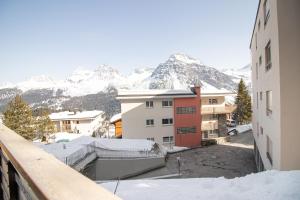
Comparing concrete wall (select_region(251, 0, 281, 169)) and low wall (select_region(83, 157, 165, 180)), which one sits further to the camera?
low wall (select_region(83, 157, 165, 180))

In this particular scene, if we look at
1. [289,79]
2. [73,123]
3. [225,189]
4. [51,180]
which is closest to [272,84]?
[289,79]

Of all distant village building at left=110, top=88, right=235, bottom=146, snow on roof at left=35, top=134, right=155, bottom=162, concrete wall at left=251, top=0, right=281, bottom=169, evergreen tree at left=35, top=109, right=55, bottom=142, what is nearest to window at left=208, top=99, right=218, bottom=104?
distant village building at left=110, top=88, right=235, bottom=146

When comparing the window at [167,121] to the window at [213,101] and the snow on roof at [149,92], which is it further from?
the window at [213,101]

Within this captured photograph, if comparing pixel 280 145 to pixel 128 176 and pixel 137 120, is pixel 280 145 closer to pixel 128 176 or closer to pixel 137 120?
pixel 128 176

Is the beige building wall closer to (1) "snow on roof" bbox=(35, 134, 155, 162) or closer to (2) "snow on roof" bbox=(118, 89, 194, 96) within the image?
(2) "snow on roof" bbox=(118, 89, 194, 96)

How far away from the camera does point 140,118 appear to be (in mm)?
29219

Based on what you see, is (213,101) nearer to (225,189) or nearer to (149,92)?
(149,92)

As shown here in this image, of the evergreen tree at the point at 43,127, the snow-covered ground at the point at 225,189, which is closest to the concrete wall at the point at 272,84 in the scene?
the snow-covered ground at the point at 225,189

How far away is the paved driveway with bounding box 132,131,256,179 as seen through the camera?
59.6 feet

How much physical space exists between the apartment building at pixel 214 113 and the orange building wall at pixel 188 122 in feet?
10.2

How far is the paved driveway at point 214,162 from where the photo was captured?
1816 centimetres

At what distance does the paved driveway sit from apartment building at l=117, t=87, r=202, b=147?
3.64 metres

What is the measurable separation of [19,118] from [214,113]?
90.0ft

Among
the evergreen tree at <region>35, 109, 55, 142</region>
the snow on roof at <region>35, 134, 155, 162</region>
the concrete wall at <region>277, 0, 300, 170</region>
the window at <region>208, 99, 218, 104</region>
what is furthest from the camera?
the evergreen tree at <region>35, 109, 55, 142</region>
